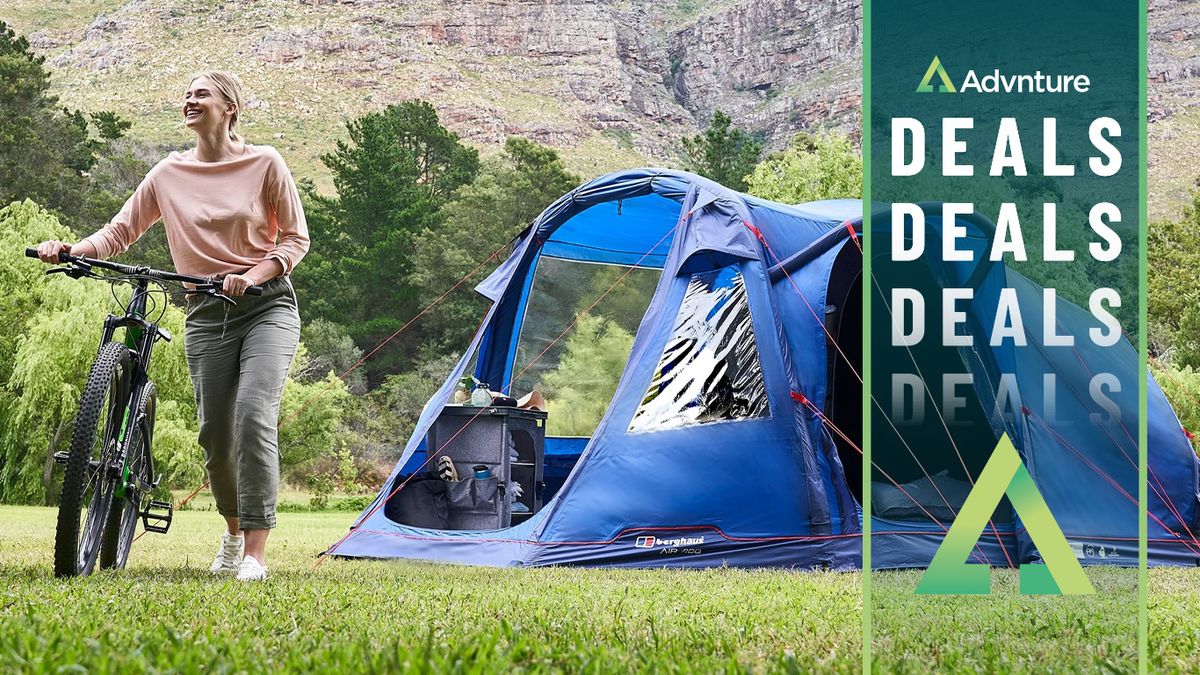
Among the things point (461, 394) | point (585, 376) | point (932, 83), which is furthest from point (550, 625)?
point (585, 376)

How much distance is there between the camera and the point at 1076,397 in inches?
73.0

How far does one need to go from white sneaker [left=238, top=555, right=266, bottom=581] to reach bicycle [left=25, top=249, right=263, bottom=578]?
42 centimetres

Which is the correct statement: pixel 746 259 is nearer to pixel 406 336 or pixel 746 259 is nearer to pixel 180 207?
pixel 180 207

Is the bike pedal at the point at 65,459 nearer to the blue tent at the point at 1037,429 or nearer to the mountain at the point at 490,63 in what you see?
the blue tent at the point at 1037,429

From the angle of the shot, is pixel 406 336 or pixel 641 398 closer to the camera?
pixel 641 398

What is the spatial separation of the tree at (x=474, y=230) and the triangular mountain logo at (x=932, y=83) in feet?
77.7

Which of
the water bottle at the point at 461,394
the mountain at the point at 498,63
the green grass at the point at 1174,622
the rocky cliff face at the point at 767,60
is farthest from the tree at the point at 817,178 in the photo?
the rocky cliff face at the point at 767,60

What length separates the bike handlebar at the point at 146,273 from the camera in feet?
10.2

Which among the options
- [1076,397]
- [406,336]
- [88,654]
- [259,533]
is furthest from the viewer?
[406,336]

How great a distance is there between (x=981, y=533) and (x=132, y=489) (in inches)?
105

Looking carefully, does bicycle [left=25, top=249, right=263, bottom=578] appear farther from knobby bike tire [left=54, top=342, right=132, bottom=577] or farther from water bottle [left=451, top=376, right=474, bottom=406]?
water bottle [left=451, top=376, right=474, bottom=406]

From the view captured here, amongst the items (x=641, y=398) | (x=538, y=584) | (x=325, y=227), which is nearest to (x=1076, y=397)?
(x=538, y=584)

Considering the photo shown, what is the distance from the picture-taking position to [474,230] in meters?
27.7

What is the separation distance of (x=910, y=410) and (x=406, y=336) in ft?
82.5
